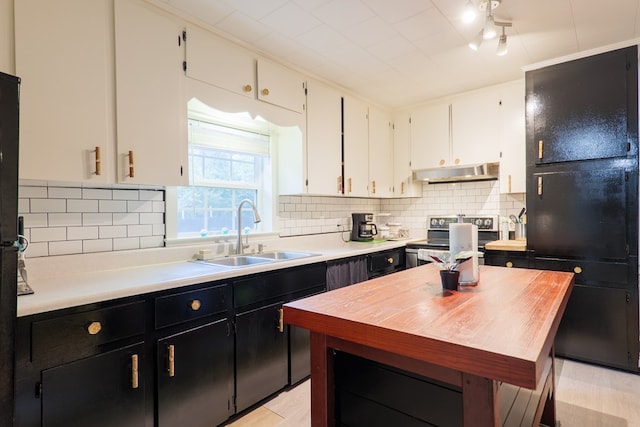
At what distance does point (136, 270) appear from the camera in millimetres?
1980

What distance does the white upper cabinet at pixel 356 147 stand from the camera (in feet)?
11.3

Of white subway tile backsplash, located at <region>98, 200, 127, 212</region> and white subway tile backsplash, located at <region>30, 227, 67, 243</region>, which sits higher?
white subway tile backsplash, located at <region>98, 200, 127, 212</region>

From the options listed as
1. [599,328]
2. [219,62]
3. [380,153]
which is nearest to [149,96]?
[219,62]

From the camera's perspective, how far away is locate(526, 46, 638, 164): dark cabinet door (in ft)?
8.20

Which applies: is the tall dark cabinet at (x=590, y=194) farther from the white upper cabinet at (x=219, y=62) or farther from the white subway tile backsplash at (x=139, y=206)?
the white subway tile backsplash at (x=139, y=206)

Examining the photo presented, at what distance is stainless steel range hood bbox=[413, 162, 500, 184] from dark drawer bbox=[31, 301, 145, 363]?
3.12 metres

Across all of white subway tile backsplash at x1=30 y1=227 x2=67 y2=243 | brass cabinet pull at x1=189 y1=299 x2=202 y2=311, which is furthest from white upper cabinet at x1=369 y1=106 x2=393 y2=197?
white subway tile backsplash at x1=30 y1=227 x2=67 y2=243

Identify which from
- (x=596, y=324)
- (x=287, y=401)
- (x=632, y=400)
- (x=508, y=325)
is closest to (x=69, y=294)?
(x=287, y=401)

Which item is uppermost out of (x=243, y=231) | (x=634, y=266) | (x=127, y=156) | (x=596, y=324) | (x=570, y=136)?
(x=570, y=136)

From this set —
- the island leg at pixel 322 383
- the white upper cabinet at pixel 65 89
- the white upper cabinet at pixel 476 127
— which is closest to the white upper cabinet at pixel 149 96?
the white upper cabinet at pixel 65 89

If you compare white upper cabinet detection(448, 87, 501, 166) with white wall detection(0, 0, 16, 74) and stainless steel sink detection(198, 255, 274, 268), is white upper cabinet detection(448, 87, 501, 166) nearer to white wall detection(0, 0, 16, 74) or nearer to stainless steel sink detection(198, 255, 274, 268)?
stainless steel sink detection(198, 255, 274, 268)

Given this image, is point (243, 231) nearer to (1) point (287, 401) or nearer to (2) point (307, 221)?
(2) point (307, 221)

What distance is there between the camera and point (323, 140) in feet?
10.4

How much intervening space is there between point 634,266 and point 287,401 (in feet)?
8.73
